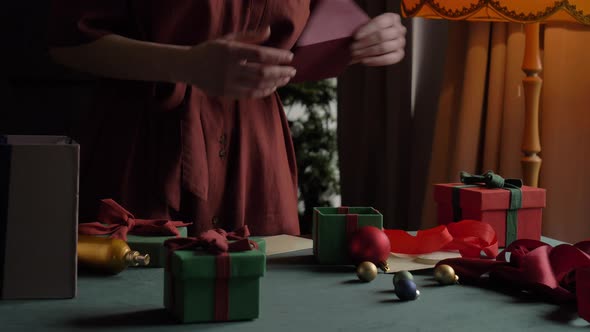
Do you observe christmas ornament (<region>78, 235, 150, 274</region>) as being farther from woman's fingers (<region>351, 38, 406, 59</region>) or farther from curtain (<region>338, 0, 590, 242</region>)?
curtain (<region>338, 0, 590, 242</region>)

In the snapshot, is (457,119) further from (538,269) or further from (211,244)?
(211,244)

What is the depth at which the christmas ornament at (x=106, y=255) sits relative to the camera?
0.96m

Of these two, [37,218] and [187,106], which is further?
[187,106]

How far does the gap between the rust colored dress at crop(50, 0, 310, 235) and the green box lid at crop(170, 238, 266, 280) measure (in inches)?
21.6

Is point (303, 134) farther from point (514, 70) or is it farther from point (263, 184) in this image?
point (263, 184)

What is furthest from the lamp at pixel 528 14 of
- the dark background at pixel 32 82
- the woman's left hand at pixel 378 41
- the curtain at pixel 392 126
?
the dark background at pixel 32 82

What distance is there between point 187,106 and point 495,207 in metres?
0.57

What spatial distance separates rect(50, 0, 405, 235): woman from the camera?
49.8 inches

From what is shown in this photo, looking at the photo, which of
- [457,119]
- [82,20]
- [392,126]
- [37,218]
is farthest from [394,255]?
[392,126]

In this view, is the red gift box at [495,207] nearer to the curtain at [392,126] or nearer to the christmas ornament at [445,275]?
the christmas ornament at [445,275]

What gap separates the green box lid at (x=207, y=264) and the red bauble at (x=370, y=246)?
272 millimetres

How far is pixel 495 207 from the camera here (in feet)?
3.92

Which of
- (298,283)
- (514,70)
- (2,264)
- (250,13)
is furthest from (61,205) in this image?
(514,70)

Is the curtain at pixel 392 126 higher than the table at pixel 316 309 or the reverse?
higher
